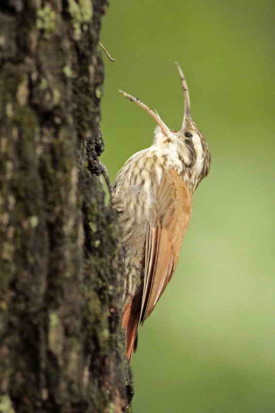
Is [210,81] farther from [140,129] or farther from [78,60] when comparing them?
[78,60]

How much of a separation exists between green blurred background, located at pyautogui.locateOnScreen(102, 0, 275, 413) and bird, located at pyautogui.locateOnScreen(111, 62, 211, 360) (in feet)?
1.78

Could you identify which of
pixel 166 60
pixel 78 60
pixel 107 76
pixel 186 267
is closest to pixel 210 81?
pixel 166 60

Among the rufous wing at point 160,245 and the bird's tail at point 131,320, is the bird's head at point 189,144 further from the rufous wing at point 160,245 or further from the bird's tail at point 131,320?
the bird's tail at point 131,320

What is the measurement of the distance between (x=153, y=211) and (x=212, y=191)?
1586 millimetres

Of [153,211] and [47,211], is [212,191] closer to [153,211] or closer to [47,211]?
[153,211]

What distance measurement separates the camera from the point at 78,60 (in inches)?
84.6

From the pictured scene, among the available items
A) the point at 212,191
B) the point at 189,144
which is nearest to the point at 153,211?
the point at 189,144

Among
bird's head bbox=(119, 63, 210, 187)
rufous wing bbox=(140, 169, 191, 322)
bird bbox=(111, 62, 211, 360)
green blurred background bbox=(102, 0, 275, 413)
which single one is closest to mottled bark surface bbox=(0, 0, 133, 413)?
bird bbox=(111, 62, 211, 360)

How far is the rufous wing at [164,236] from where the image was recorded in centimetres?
397

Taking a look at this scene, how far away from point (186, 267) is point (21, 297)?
11.5 ft

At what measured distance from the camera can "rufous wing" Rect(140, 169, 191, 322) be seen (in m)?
3.97

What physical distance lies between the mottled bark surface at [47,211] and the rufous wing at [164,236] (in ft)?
5.77

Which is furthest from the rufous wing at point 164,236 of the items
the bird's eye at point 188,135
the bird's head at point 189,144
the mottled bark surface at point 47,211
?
the mottled bark surface at point 47,211

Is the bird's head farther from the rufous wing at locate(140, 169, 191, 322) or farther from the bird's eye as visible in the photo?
the rufous wing at locate(140, 169, 191, 322)
